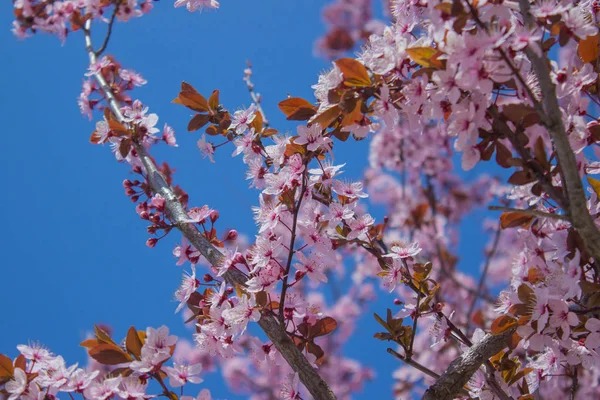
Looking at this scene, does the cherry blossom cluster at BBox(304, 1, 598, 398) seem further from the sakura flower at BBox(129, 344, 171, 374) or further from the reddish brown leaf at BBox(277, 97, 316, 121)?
the sakura flower at BBox(129, 344, 171, 374)

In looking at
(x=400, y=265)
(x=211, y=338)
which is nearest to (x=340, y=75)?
(x=400, y=265)

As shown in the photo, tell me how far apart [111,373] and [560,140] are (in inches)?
51.7

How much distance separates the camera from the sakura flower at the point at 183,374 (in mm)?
1537

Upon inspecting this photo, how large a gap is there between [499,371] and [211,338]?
90 cm

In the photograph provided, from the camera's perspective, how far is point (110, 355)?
5.01 feet

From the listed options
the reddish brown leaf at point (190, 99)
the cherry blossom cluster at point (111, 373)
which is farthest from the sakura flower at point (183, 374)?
the reddish brown leaf at point (190, 99)

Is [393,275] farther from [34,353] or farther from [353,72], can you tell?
[34,353]

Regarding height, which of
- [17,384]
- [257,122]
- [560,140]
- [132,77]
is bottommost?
[560,140]

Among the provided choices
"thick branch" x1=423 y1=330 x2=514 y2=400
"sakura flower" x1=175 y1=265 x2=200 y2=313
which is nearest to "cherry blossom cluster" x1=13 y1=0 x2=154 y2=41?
"sakura flower" x1=175 y1=265 x2=200 y2=313

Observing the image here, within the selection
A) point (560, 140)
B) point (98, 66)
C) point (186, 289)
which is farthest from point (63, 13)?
point (560, 140)

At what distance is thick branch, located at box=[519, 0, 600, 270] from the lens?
3.93 ft

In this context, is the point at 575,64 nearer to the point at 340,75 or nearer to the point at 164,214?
the point at 340,75

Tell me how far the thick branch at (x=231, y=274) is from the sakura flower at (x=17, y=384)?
0.61 metres

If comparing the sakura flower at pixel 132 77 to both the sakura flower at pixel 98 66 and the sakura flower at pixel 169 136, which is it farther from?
the sakura flower at pixel 169 136
